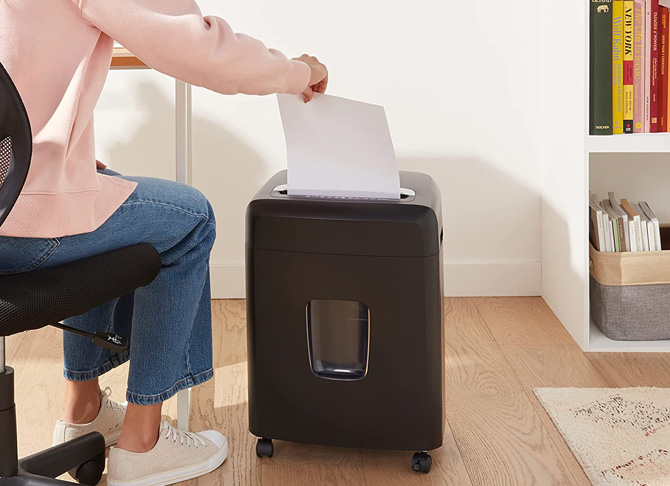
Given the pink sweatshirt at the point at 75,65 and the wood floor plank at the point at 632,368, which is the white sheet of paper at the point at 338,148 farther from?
the wood floor plank at the point at 632,368

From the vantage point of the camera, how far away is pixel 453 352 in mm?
1956

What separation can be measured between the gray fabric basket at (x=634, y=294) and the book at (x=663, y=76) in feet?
1.00

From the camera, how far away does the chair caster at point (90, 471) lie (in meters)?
1.30

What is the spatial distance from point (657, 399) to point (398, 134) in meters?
1.03

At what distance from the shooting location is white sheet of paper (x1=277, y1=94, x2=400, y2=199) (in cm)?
128

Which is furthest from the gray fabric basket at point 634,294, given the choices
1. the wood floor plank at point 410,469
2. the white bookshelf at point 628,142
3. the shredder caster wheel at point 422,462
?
the shredder caster wheel at point 422,462

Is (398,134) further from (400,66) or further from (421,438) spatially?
(421,438)

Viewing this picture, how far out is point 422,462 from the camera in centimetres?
138

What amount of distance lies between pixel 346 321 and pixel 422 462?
0.87ft

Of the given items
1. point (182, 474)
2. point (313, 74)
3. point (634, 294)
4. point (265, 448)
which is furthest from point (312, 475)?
point (634, 294)

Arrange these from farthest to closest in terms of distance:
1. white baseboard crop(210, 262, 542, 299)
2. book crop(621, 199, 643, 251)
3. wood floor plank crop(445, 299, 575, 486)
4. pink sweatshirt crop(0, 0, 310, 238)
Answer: white baseboard crop(210, 262, 542, 299) < book crop(621, 199, 643, 251) < wood floor plank crop(445, 299, 575, 486) < pink sweatshirt crop(0, 0, 310, 238)

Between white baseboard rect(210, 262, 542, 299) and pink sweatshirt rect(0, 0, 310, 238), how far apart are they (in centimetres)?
131

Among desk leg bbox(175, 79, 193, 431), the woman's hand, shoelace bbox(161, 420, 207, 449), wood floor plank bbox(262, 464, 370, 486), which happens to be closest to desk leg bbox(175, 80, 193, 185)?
desk leg bbox(175, 79, 193, 431)

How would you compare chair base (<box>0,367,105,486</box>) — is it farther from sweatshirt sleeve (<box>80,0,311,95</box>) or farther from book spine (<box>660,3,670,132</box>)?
book spine (<box>660,3,670,132</box>)
